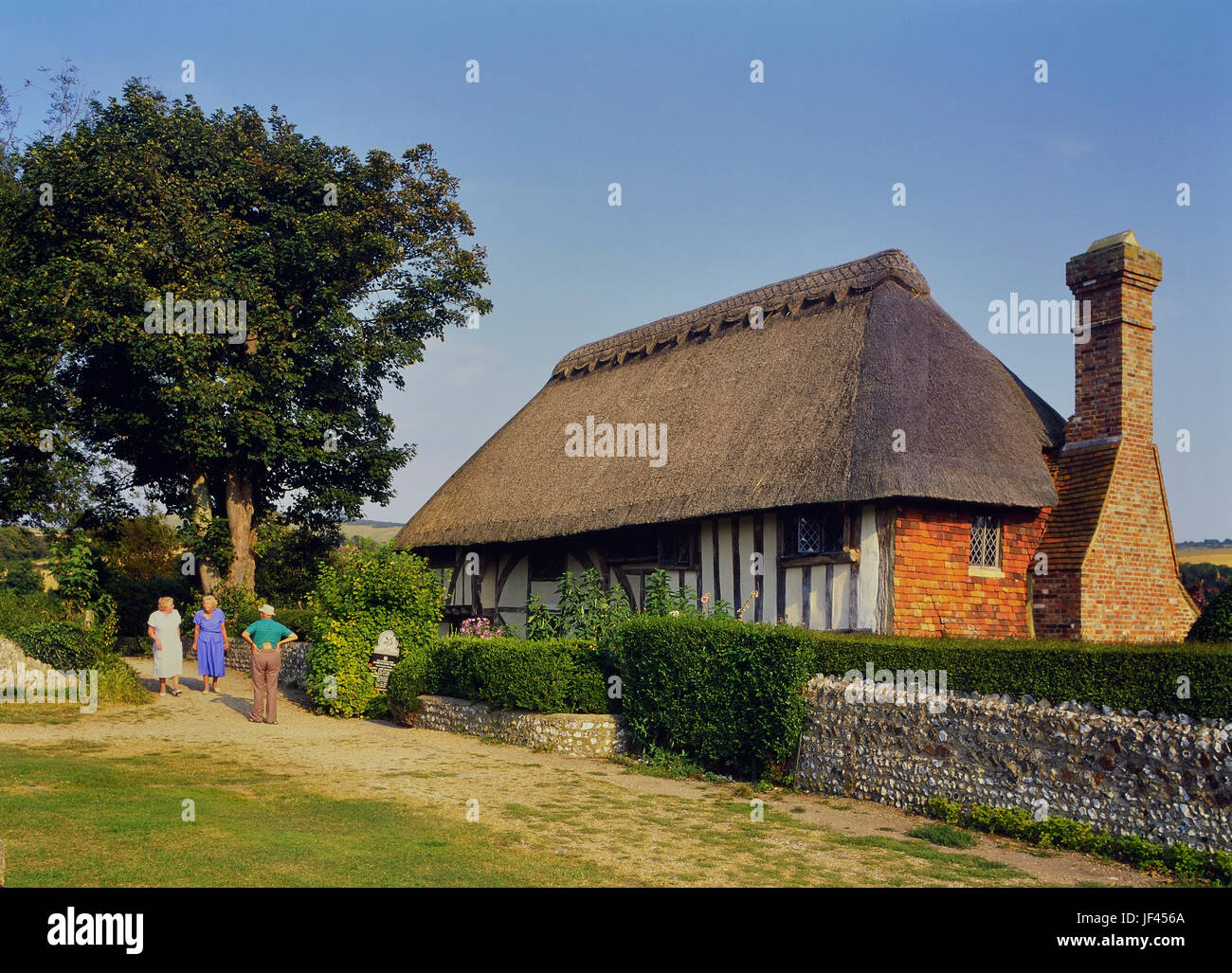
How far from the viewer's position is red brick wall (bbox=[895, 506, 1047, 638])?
13992 millimetres

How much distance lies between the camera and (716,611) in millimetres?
13680

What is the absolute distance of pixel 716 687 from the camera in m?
12.4

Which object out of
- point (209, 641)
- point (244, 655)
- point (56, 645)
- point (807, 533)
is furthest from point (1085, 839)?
point (244, 655)

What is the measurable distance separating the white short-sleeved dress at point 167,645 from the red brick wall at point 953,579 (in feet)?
39.2

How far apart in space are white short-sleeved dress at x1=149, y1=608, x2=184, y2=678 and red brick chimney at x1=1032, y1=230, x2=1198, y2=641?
45.8 feet

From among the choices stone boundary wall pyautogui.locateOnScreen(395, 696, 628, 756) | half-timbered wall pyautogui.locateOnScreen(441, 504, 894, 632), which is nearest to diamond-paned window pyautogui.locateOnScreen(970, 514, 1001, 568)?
half-timbered wall pyautogui.locateOnScreen(441, 504, 894, 632)

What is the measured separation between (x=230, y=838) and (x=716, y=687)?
6.05 metres

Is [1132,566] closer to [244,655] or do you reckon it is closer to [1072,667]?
[1072,667]

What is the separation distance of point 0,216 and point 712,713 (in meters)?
21.8

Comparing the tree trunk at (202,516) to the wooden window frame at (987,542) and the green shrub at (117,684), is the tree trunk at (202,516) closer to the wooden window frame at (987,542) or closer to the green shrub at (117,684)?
the green shrub at (117,684)

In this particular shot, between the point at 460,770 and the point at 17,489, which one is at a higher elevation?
the point at 17,489

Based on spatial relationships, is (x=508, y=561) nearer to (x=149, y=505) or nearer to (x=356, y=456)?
(x=356, y=456)
